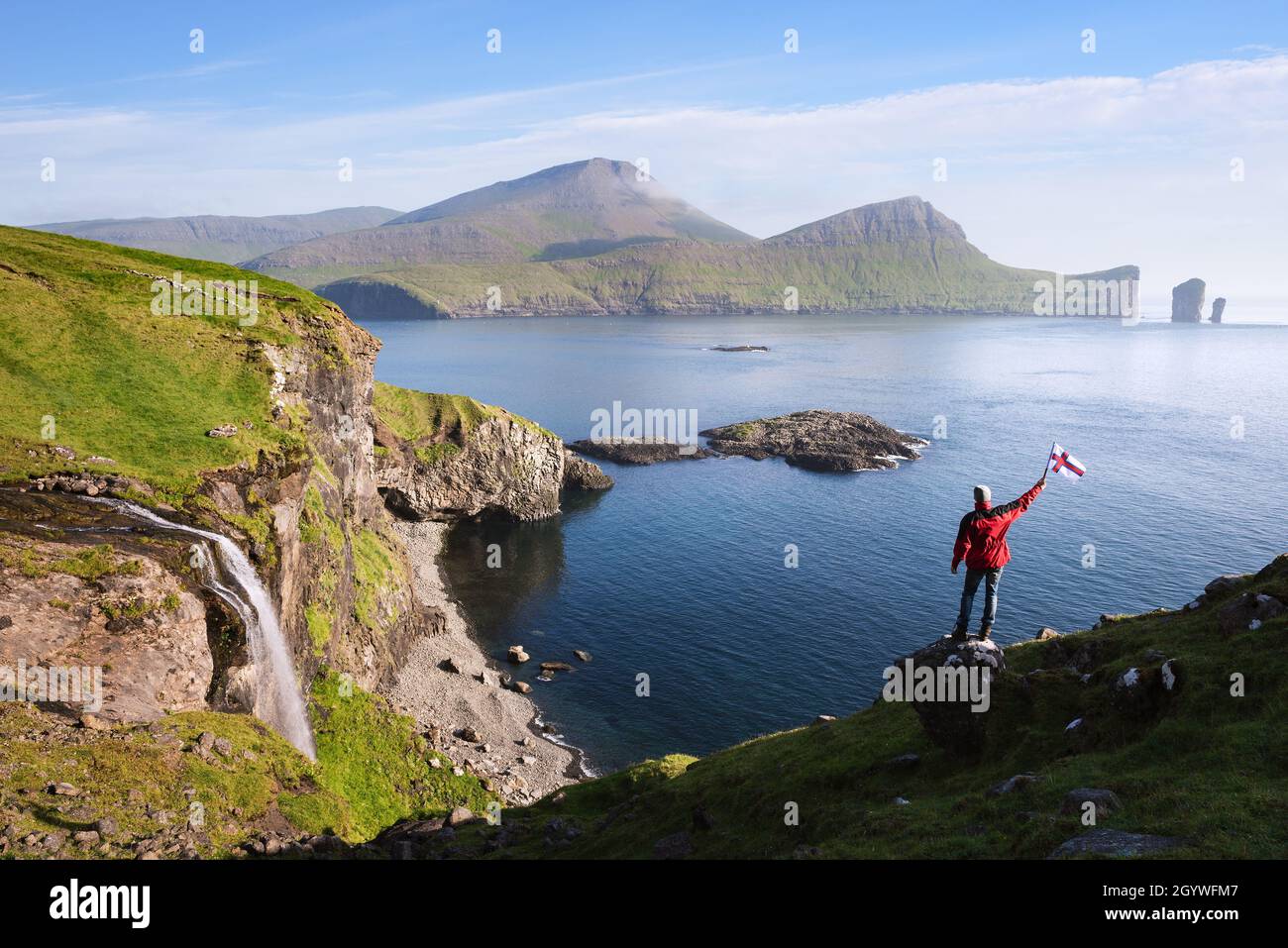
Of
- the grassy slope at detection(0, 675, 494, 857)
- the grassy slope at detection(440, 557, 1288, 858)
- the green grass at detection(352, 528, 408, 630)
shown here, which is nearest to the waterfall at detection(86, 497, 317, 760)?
the grassy slope at detection(0, 675, 494, 857)

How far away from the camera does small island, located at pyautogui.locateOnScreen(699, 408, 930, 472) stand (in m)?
120

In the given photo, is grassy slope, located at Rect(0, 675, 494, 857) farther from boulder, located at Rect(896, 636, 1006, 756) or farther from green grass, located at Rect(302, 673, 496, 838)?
boulder, located at Rect(896, 636, 1006, 756)

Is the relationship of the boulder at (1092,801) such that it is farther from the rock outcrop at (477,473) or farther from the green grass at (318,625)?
the rock outcrop at (477,473)

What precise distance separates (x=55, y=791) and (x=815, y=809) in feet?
72.8

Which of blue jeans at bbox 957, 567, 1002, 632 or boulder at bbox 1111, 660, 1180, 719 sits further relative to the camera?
blue jeans at bbox 957, 567, 1002, 632

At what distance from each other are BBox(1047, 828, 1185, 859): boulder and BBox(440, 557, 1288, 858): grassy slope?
313 mm

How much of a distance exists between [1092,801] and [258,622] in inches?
1264

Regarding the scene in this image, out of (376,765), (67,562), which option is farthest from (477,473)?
(67,562)

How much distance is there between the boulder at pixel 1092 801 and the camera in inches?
637

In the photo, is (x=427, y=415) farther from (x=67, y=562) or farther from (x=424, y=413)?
(x=67, y=562)

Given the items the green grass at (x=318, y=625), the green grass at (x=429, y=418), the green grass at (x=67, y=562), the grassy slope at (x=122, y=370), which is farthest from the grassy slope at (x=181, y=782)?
the green grass at (x=429, y=418)

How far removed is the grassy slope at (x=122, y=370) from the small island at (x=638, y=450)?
2624 inches

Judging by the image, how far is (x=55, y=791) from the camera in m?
21.6

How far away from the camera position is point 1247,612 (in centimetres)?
2130
